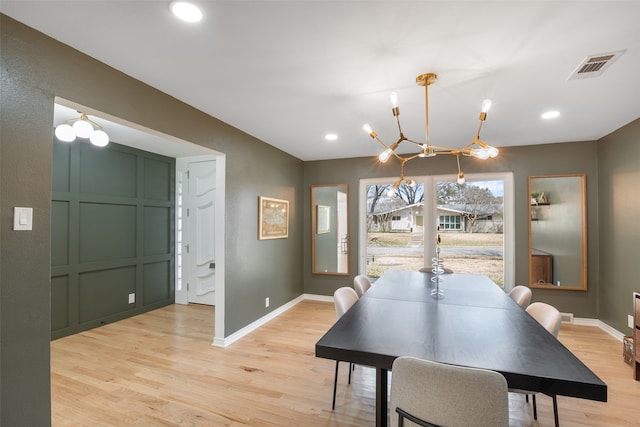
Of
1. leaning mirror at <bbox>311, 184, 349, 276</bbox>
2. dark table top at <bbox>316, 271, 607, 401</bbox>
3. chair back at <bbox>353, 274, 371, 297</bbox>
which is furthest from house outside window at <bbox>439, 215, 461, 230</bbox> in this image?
dark table top at <bbox>316, 271, 607, 401</bbox>

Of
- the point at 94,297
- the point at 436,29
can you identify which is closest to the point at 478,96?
the point at 436,29

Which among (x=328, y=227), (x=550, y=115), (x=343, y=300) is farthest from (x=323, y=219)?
(x=550, y=115)

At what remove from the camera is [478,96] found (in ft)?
8.07

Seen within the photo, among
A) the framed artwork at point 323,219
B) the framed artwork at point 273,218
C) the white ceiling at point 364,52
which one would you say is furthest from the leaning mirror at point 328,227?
the white ceiling at point 364,52

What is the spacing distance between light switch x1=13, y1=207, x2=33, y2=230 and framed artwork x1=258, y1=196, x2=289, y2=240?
2.39 m

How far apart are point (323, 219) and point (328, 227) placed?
0.56 ft

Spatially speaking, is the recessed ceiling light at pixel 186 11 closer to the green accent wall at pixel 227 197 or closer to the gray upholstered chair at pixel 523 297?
the green accent wall at pixel 227 197

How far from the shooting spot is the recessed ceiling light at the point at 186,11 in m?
1.43

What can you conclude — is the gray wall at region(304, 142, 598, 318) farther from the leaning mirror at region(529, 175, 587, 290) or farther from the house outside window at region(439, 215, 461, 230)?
the house outside window at region(439, 215, 461, 230)

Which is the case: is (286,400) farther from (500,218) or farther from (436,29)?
(500,218)

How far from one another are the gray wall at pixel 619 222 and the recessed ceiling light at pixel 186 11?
4.28 m

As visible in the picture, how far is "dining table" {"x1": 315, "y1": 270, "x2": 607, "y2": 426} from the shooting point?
116 centimetres

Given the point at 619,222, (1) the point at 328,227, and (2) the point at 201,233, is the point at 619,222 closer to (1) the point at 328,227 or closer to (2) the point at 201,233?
(1) the point at 328,227

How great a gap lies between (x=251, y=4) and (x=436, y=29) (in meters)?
1.01
